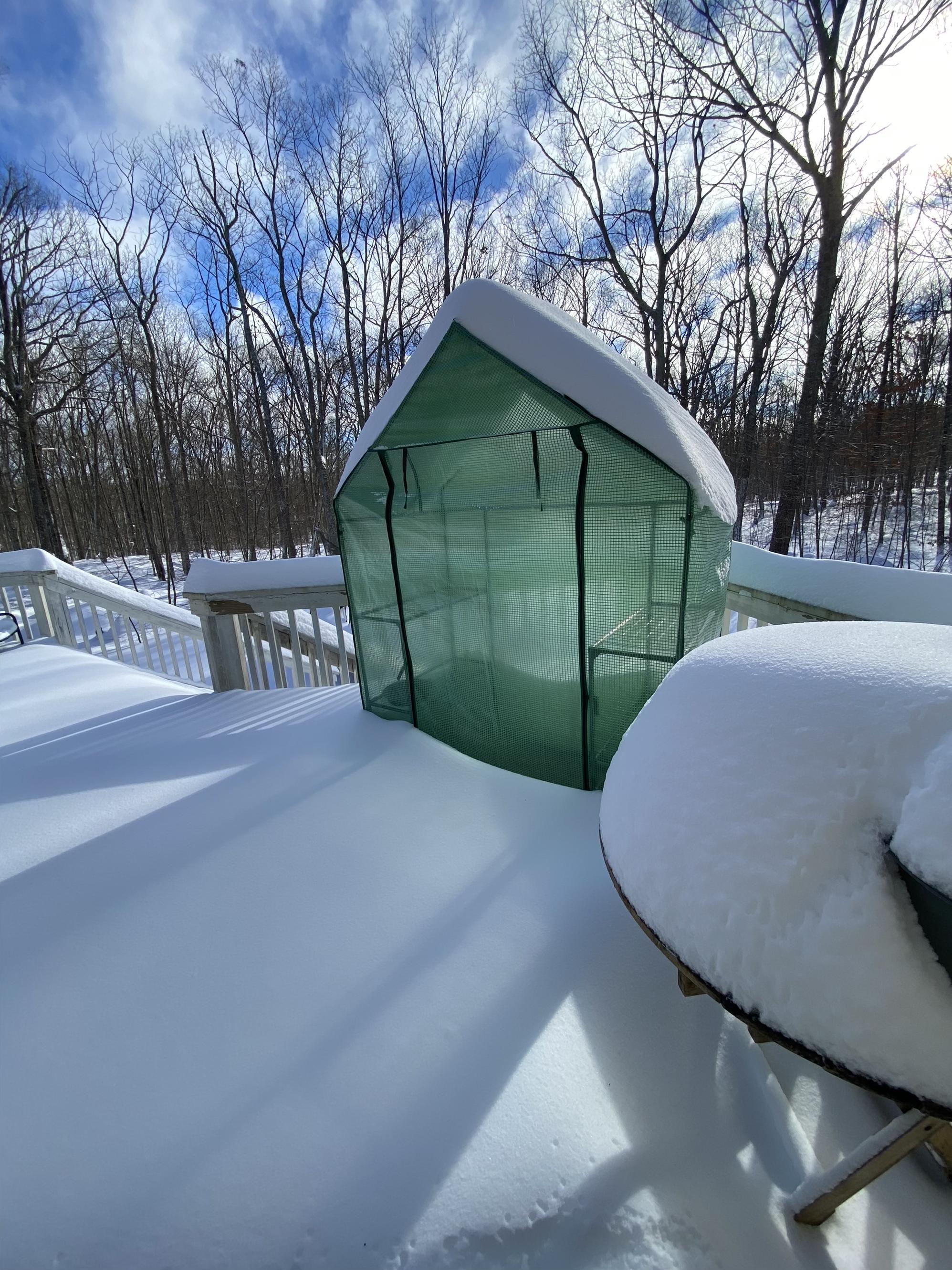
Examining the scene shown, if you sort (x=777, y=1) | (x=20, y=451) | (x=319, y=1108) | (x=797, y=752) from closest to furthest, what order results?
(x=797, y=752)
(x=319, y=1108)
(x=777, y=1)
(x=20, y=451)

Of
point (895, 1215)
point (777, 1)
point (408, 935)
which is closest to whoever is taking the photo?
point (895, 1215)

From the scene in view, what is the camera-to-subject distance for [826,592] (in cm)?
241

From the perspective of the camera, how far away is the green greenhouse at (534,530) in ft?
6.79

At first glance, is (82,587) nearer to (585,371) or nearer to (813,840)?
(585,371)

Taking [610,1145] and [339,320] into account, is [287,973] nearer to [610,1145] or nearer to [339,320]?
[610,1145]

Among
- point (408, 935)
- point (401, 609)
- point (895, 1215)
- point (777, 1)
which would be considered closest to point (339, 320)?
point (777, 1)

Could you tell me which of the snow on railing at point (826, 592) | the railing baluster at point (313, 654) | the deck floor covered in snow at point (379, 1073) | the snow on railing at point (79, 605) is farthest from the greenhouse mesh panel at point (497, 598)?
the snow on railing at point (79, 605)

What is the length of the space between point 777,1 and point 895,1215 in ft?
43.0

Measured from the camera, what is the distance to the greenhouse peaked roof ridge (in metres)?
1.97

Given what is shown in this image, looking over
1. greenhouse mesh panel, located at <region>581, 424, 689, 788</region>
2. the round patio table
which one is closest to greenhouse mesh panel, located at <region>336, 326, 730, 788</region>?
greenhouse mesh panel, located at <region>581, 424, 689, 788</region>

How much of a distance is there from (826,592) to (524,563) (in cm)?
143

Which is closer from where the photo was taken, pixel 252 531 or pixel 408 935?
pixel 408 935

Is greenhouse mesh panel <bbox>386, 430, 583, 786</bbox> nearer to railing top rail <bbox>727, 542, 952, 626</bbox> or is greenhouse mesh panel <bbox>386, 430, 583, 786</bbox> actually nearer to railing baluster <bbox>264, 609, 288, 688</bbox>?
railing top rail <bbox>727, 542, 952, 626</bbox>

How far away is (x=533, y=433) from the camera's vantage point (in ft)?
7.22
